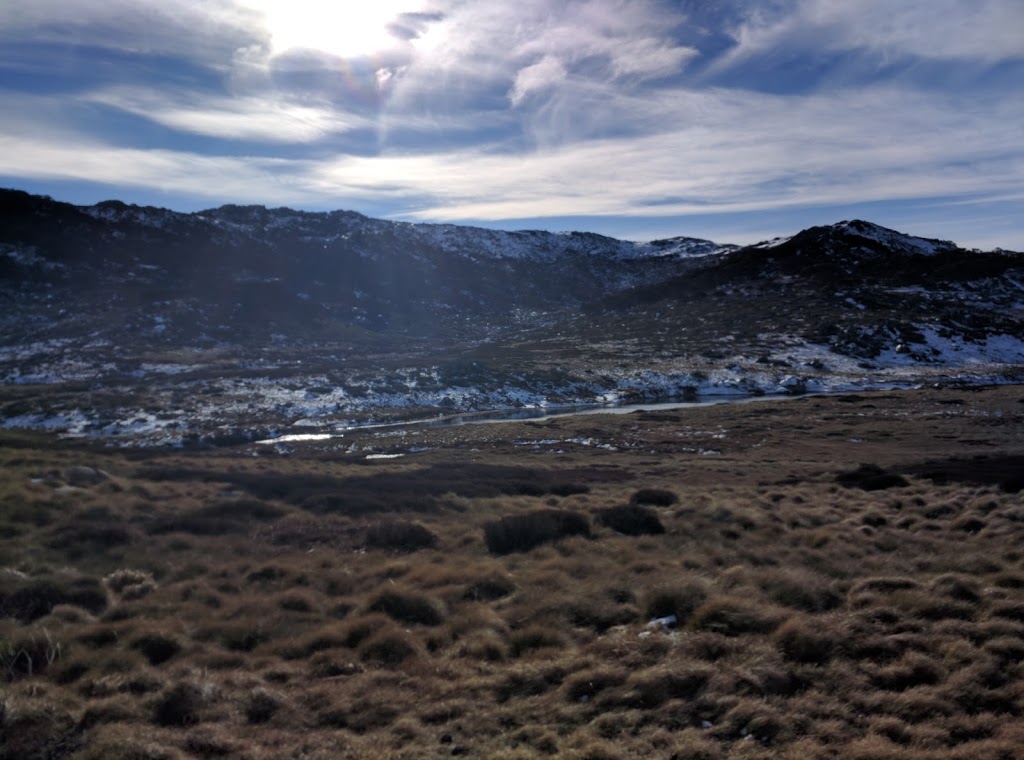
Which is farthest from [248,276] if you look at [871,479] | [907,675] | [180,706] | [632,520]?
[907,675]

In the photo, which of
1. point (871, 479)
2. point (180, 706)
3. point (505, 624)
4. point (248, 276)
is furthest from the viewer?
point (248, 276)

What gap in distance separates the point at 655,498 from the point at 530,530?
561cm

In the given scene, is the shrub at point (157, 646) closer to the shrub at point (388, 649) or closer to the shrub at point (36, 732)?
the shrub at point (36, 732)

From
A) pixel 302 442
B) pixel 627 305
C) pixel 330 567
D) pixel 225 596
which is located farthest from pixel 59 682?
pixel 627 305

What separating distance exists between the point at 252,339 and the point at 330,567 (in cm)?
9942

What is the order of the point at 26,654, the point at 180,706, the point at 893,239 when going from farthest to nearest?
the point at 893,239 < the point at 26,654 < the point at 180,706

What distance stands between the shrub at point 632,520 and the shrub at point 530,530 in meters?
0.71

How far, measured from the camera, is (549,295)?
7195 inches

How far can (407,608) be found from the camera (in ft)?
34.9

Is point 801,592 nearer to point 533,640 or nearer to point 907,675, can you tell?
point 907,675

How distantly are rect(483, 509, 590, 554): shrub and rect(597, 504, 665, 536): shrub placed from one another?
2.33ft

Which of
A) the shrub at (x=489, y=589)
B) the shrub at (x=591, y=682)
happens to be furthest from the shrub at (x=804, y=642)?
the shrub at (x=489, y=589)

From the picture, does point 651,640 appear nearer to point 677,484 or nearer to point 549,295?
point 677,484

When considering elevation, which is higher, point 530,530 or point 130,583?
point 530,530
